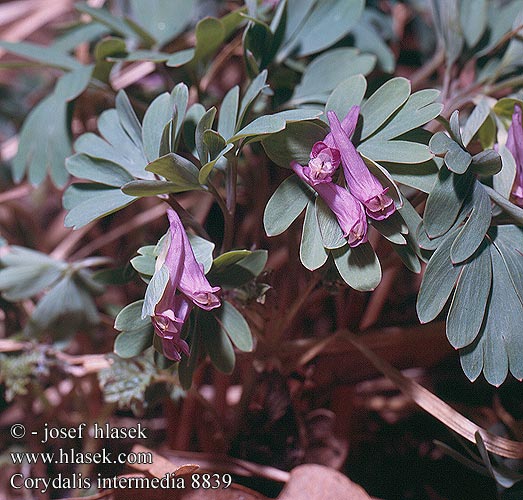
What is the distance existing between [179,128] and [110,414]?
1.67 ft

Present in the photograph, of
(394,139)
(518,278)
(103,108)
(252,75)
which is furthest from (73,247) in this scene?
(518,278)

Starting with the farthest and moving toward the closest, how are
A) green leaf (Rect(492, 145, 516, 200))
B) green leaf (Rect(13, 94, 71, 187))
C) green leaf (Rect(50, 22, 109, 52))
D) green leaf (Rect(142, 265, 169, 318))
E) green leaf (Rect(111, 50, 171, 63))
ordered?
1. green leaf (Rect(50, 22, 109, 52))
2. green leaf (Rect(13, 94, 71, 187))
3. green leaf (Rect(111, 50, 171, 63))
4. green leaf (Rect(492, 145, 516, 200))
5. green leaf (Rect(142, 265, 169, 318))

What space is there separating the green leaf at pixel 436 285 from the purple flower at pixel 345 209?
0.27 feet

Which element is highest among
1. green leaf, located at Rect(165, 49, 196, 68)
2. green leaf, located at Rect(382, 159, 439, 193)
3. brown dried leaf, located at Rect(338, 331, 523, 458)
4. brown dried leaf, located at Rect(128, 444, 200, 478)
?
green leaf, located at Rect(165, 49, 196, 68)

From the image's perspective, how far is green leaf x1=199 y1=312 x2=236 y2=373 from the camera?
0.67 m

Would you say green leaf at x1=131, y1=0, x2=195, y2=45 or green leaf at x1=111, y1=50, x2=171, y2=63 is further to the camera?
green leaf at x1=131, y1=0, x2=195, y2=45

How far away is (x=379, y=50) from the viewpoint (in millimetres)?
917

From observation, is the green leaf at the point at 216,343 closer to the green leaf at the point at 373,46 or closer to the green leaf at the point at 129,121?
the green leaf at the point at 129,121

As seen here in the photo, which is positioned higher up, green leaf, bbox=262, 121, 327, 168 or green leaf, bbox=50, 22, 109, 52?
green leaf, bbox=262, 121, 327, 168

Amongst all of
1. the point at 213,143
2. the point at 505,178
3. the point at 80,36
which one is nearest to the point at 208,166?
the point at 213,143

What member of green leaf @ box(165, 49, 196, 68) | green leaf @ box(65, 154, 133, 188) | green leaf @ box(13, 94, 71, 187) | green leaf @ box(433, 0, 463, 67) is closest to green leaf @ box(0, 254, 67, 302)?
green leaf @ box(13, 94, 71, 187)

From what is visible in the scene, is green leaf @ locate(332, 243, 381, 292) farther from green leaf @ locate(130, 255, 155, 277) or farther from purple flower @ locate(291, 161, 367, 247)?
green leaf @ locate(130, 255, 155, 277)

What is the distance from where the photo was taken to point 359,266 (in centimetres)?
59

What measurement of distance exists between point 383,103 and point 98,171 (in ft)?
1.10
